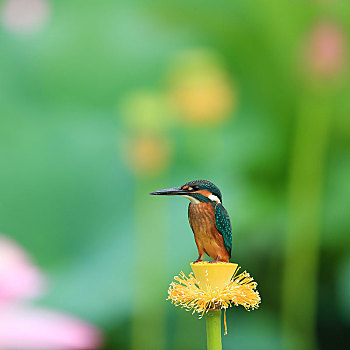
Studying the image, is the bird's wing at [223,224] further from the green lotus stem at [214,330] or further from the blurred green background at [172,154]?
the blurred green background at [172,154]

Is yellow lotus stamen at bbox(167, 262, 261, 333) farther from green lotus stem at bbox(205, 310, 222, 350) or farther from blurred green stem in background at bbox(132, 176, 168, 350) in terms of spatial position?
blurred green stem in background at bbox(132, 176, 168, 350)

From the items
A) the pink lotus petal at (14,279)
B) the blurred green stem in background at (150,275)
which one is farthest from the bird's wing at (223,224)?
the blurred green stem in background at (150,275)

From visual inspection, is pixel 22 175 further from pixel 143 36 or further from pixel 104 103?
pixel 143 36

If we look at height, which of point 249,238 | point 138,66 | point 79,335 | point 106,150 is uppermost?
point 138,66

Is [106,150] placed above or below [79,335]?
above

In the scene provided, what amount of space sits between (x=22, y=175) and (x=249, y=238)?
0.28 meters

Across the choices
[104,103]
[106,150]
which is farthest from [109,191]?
[104,103]

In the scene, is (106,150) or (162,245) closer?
(162,245)

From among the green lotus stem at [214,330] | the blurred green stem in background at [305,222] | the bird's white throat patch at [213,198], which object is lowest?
the green lotus stem at [214,330]

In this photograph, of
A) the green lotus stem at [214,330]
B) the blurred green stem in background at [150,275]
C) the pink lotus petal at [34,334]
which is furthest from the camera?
the blurred green stem in background at [150,275]

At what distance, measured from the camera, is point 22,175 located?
0.70 m

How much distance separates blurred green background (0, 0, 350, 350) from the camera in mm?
562

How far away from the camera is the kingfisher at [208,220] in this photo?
13 cm

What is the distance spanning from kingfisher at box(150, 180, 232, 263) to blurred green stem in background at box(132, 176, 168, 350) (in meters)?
0.36
